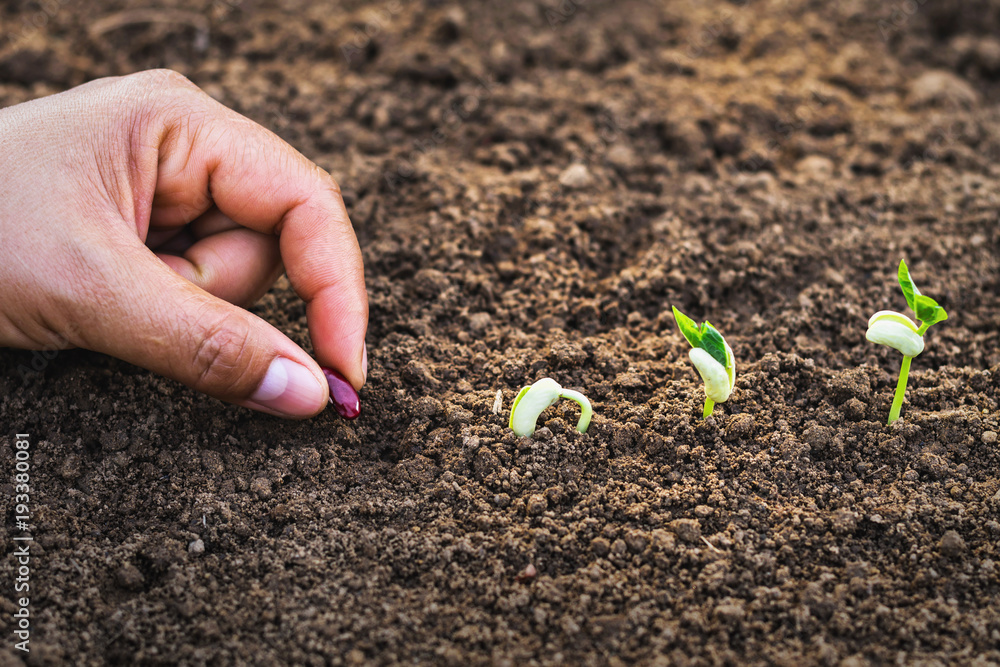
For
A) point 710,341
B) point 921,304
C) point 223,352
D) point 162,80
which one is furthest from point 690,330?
point 162,80

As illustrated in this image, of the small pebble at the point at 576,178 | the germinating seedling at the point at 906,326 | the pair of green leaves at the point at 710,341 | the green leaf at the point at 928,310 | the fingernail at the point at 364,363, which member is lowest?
the fingernail at the point at 364,363

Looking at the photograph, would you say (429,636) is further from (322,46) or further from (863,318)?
(322,46)

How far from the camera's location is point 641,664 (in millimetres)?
1230

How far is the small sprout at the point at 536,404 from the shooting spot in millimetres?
1480


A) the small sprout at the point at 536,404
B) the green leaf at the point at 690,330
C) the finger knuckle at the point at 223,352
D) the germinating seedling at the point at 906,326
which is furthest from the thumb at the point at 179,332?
the germinating seedling at the point at 906,326

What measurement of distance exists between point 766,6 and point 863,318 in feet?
6.24

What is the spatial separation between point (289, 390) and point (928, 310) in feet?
4.24

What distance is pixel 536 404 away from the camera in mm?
1504

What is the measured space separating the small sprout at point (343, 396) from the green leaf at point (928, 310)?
119 centimetres

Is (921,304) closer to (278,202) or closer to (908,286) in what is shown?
(908,286)

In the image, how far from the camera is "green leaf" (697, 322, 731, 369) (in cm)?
146

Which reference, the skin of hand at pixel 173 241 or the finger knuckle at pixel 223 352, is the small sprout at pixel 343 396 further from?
the finger knuckle at pixel 223 352

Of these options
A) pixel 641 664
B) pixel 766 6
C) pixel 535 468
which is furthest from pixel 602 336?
pixel 766 6

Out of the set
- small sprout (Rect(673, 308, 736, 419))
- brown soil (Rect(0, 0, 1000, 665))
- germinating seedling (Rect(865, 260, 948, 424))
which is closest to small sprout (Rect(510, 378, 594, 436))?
brown soil (Rect(0, 0, 1000, 665))
